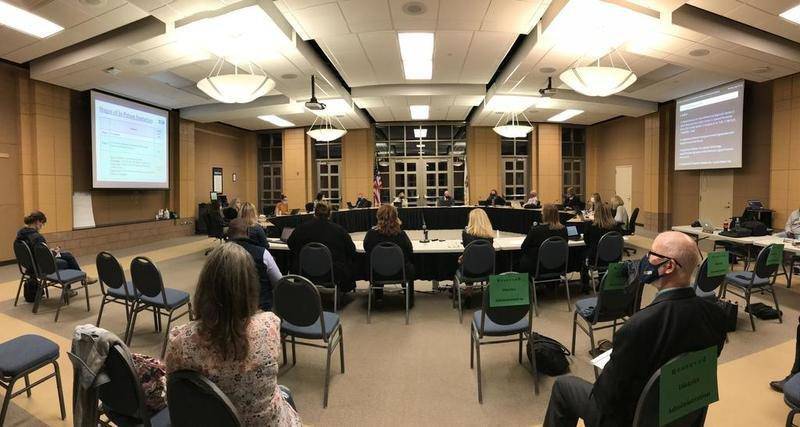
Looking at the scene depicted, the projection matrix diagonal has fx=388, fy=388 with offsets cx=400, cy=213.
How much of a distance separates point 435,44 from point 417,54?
0.55 meters

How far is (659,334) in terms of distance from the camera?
1417 mm

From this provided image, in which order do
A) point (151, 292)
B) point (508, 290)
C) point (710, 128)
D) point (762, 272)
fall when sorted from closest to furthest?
point (508, 290), point (151, 292), point (762, 272), point (710, 128)

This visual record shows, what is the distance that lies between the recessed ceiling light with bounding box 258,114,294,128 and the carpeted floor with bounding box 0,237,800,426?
7.98 m

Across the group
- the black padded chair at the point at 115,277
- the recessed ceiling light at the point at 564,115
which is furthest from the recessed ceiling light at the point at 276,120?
the recessed ceiling light at the point at 564,115

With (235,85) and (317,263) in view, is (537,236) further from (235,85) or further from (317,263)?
(235,85)

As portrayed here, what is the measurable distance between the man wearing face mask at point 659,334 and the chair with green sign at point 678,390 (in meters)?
0.05

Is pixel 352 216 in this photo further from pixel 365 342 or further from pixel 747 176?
pixel 747 176

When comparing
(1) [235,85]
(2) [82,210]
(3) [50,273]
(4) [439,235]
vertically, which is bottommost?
(4) [439,235]

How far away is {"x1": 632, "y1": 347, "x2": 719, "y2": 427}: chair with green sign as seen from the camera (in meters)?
1.36

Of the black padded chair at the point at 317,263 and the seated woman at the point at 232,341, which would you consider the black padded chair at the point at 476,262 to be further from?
the seated woman at the point at 232,341

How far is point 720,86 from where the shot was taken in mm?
8484

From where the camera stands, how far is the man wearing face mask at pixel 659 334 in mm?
1416

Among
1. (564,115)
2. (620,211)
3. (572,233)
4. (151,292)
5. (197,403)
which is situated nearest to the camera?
(197,403)

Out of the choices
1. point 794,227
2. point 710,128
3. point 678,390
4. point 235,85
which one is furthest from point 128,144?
point 710,128
